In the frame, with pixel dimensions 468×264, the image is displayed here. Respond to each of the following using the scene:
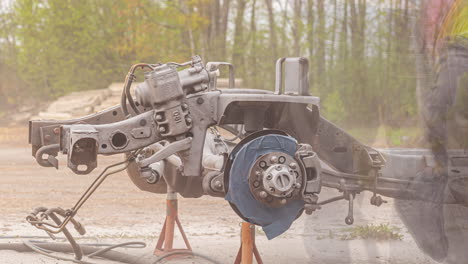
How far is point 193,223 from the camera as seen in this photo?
780cm

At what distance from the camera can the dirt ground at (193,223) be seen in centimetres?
598

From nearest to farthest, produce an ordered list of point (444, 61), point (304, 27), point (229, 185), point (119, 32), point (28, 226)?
point (229, 185) < point (444, 61) < point (28, 226) < point (304, 27) < point (119, 32)

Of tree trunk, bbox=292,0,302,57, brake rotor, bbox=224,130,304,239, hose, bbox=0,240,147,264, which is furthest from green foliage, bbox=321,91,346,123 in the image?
tree trunk, bbox=292,0,302,57

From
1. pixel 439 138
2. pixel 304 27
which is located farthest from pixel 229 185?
pixel 304 27

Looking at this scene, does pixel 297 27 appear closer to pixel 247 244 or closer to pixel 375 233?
pixel 375 233

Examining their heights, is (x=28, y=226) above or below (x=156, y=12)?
below

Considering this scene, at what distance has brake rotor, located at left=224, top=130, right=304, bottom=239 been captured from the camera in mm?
3750

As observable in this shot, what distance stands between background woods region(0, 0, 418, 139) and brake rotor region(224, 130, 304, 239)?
1448mm

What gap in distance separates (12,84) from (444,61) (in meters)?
21.7

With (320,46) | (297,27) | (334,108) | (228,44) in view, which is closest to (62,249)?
(334,108)

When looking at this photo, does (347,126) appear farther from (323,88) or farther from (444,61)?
(323,88)

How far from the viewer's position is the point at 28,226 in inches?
287

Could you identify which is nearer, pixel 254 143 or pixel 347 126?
pixel 254 143

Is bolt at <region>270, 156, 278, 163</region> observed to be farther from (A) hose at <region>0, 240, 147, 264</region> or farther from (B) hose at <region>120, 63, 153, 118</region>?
(A) hose at <region>0, 240, 147, 264</region>
